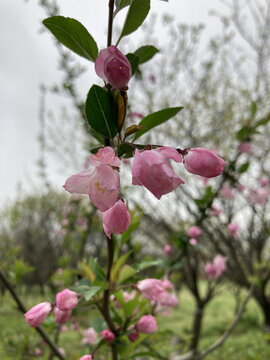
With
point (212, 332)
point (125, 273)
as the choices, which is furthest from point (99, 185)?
point (212, 332)

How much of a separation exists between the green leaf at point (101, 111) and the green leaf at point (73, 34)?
0.38 ft

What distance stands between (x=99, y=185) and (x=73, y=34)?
28cm

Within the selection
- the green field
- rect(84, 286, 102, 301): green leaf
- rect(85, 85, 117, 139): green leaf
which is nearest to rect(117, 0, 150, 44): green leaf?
rect(85, 85, 117, 139): green leaf

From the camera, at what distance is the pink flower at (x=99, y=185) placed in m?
0.37

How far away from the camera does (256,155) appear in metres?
4.22

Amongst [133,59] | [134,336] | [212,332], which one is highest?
[133,59]

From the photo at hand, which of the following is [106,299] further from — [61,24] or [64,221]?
[64,221]

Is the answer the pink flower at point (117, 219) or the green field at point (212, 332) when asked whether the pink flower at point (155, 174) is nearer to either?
the pink flower at point (117, 219)

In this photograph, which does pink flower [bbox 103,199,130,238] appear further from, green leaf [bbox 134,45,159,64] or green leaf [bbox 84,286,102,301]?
green leaf [bbox 134,45,159,64]

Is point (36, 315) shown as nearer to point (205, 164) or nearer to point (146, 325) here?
point (146, 325)

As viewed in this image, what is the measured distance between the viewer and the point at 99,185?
38 cm

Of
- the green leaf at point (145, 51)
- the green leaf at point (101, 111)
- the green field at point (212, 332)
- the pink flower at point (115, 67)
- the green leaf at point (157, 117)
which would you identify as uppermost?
the green leaf at point (145, 51)

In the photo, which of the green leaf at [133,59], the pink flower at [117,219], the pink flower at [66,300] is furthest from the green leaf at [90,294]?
the green leaf at [133,59]

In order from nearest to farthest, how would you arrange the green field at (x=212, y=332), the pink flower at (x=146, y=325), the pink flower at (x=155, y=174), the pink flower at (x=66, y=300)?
the pink flower at (x=155, y=174)
the pink flower at (x=66, y=300)
the pink flower at (x=146, y=325)
the green field at (x=212, y=332)
